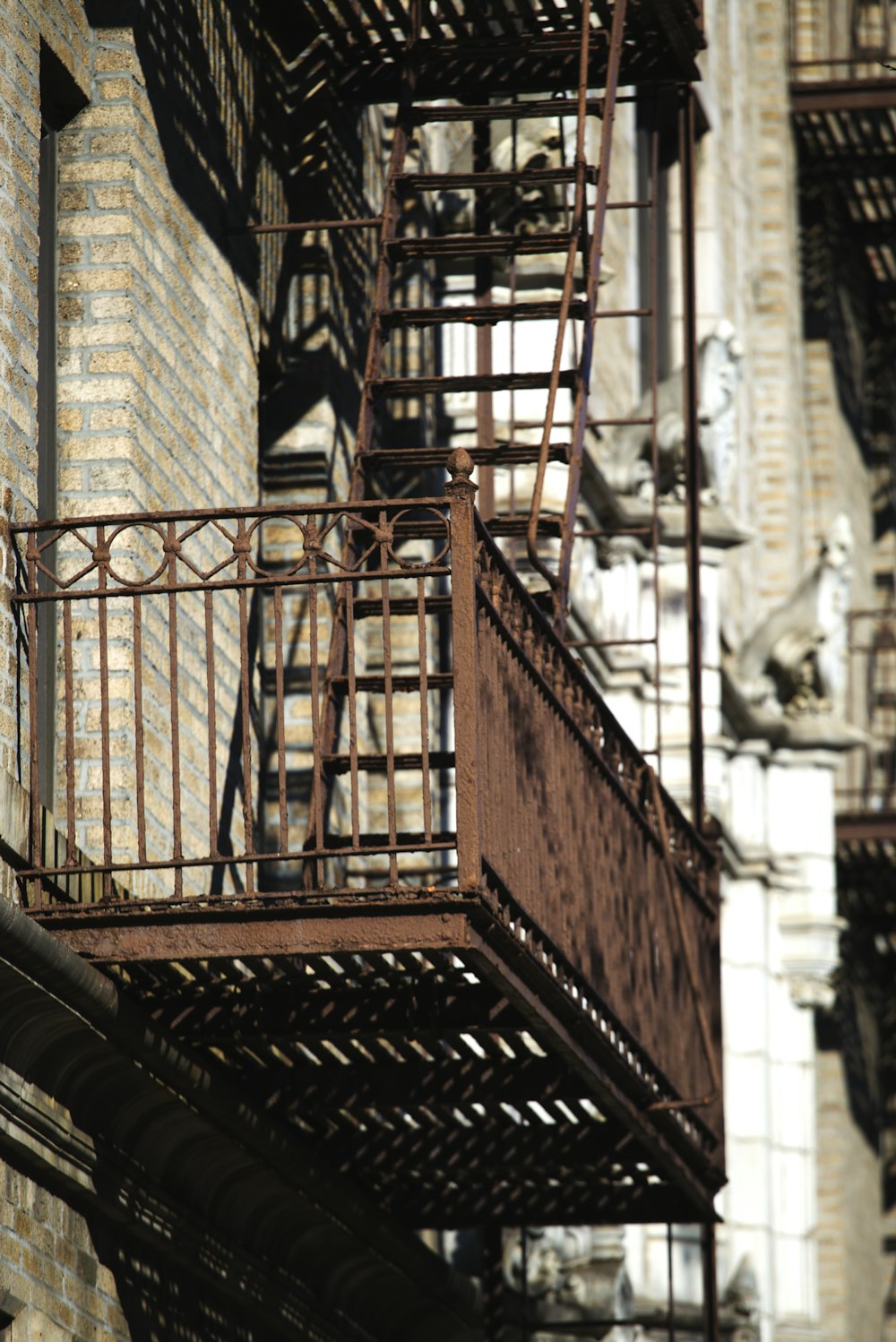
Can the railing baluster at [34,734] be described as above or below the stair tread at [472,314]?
below

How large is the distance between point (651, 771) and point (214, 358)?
2115 millimetres

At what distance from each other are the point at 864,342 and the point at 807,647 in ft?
22.6

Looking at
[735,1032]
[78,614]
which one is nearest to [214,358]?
[78,614]

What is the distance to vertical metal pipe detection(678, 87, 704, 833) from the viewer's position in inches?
503

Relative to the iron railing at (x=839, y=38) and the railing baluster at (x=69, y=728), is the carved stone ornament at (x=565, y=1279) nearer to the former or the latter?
the railing baluster at (x=69, y=728)

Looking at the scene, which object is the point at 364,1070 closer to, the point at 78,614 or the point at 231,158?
the point at 78,614

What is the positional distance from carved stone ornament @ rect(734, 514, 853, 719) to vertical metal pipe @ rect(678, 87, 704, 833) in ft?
19.6

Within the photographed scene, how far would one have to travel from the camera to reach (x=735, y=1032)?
19.1 metres

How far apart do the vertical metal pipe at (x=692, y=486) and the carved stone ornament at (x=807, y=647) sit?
19.6 ft

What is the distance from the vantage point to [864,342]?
1017 inches

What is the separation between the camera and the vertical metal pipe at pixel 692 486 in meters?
12.8

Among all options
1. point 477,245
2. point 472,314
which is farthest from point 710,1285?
point 477,245

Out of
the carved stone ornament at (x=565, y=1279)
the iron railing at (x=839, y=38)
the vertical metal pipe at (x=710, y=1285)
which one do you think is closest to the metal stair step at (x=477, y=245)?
the vertical metal pipe at (x=710, y=1285)

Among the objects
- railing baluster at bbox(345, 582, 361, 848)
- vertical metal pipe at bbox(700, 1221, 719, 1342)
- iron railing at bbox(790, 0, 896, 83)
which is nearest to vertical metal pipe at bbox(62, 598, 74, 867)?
railing baluster at bbox(345, 582, 361, 848)
